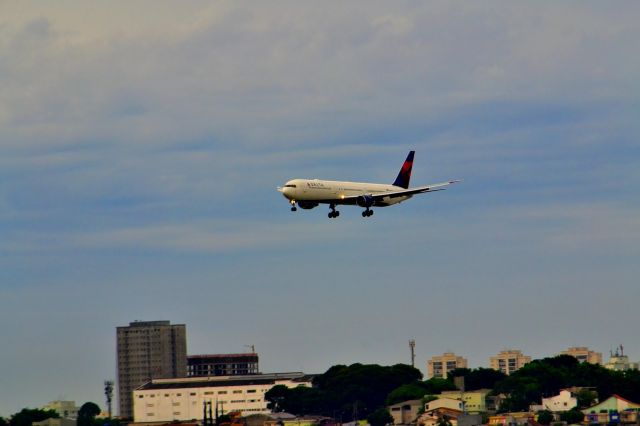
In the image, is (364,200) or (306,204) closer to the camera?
(306,204)

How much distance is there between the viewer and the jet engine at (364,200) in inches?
6245

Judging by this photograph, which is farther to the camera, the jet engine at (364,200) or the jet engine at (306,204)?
the jet engine at (364,200)

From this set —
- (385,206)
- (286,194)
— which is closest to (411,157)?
(385,206)

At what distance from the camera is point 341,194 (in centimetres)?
15750

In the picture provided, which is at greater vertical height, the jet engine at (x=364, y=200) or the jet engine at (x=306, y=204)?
the jet engine at (x=364, y=200)

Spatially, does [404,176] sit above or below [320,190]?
above

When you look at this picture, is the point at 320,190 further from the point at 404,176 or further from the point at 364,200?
the point at 404,176

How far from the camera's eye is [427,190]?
16450cm

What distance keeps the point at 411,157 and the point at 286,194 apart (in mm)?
32794

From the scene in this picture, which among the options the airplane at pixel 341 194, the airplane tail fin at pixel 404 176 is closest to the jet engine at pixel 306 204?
the airplane at pixel 341 194

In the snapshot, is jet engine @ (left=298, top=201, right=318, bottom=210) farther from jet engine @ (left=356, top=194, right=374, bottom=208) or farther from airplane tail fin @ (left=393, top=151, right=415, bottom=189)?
airplane tail fin @ (left=393, top=151, right=415, bottom=189)

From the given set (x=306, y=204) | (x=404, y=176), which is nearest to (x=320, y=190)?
(x=306, y=204)

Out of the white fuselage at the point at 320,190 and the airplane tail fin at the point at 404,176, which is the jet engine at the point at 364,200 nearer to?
the white fuselage at the point at 320,190

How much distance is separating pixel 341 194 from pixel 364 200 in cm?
304
